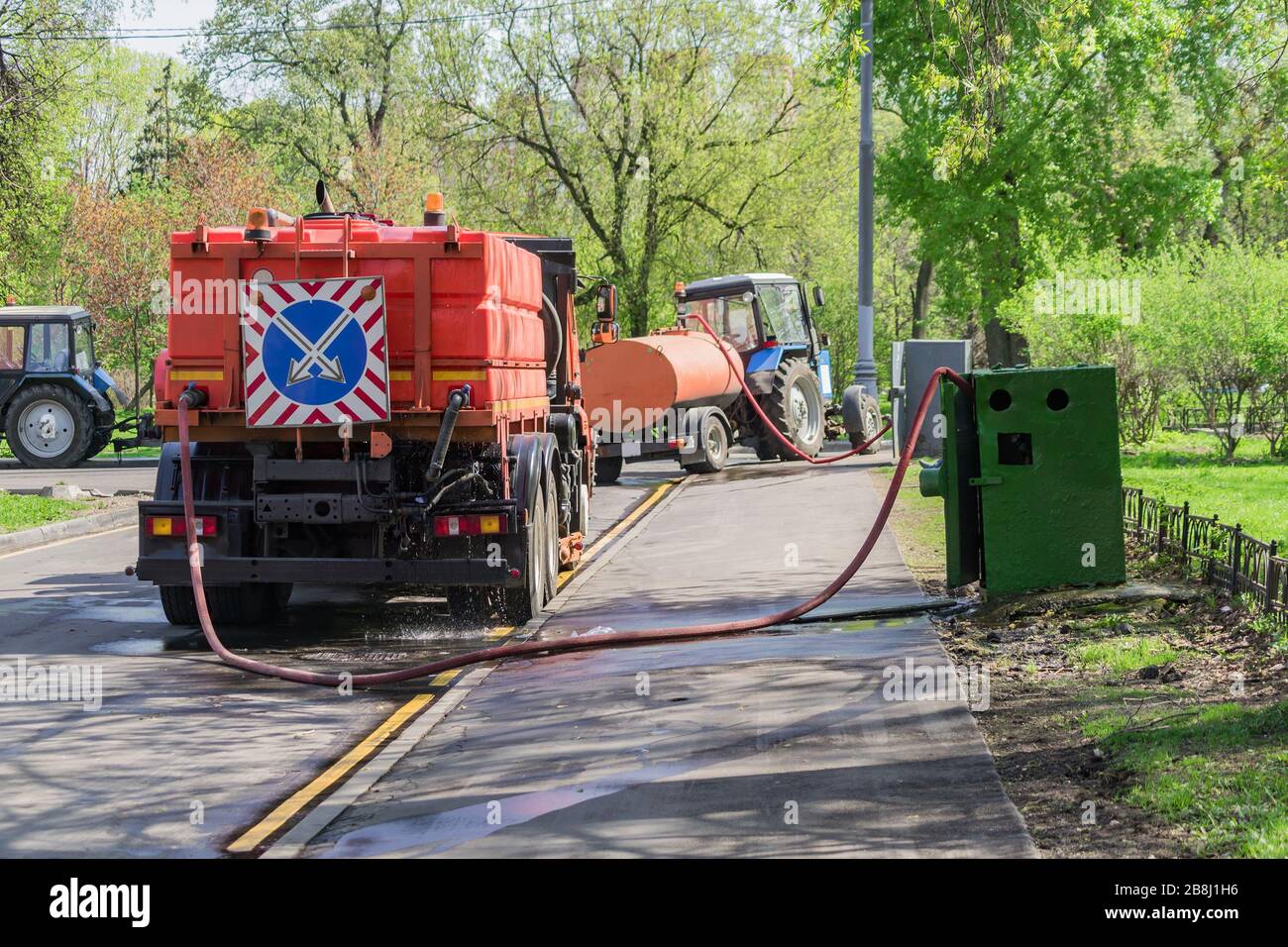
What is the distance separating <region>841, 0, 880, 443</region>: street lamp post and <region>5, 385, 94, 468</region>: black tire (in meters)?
14.6

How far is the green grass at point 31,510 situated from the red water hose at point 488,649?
7847 millimetres

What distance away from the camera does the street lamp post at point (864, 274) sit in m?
26.6

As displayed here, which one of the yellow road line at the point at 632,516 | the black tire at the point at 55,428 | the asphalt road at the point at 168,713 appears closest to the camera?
the asphalt road at the point at 168,713

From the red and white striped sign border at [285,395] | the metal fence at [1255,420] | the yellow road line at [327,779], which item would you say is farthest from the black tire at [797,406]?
the yellow road line at [327,779]

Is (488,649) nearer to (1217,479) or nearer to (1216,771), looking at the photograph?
(1216,771)

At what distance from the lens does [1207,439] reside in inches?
1019

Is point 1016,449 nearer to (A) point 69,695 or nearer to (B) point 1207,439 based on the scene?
(A) point 69,695

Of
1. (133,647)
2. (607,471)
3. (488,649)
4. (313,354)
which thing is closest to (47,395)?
(607,471)

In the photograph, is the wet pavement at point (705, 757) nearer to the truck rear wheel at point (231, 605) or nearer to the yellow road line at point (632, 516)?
the truck rear wheel at point (231, 605)

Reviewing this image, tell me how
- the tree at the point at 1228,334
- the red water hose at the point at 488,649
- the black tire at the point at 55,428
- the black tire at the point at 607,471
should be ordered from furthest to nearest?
the black tire at the point at 55,428 < the black tire at the point at 607,471 < the tree at the point at 1228,334 < the red water hose at the point at 488,649

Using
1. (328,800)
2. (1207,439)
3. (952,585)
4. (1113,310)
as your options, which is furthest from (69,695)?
(1207,439)

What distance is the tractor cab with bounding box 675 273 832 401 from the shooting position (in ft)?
87.7
